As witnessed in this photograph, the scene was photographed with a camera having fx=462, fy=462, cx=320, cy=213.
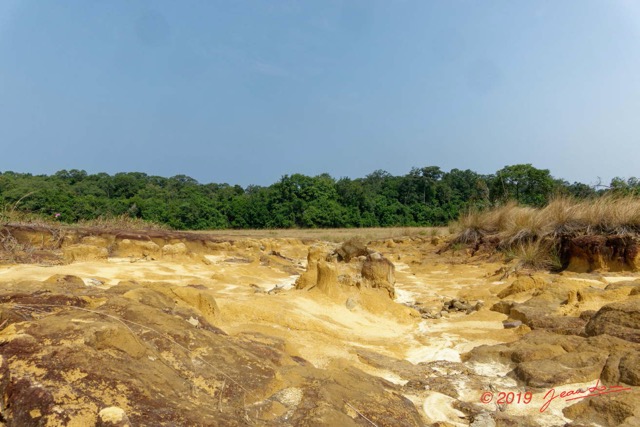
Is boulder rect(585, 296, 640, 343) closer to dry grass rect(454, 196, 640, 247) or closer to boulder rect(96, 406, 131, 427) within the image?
boulder rect(96, 406, 131, 427)

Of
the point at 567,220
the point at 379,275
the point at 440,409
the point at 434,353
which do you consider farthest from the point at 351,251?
the point at 440,409

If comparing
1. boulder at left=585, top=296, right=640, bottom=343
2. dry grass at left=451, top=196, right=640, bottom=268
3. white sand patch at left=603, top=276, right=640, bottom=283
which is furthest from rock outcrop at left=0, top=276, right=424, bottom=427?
dry grass at left=451, top=196, right=640, bottom=268

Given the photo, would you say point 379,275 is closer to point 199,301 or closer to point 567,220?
point 199,301

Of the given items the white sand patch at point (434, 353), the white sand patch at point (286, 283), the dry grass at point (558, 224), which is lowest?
the white sand patch at point (434, 353)

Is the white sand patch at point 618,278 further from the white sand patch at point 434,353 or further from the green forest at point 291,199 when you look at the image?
the green forest at point 291,199

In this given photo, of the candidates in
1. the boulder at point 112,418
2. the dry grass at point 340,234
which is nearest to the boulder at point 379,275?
the boulder at point 112,418

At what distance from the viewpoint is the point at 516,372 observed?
351cm

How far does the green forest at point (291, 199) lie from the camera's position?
70.8 feet

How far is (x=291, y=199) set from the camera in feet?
98.3

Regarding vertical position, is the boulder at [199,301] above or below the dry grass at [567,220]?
below

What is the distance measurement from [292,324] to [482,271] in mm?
6038

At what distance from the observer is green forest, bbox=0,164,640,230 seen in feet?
70.8

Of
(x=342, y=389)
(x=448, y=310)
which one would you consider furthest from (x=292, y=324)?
(x=448, y=310)

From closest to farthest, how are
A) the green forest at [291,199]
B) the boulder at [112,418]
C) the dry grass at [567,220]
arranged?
the boulder at [112,418] < the dry grass at [567,220] < the green forest at [291,199]
